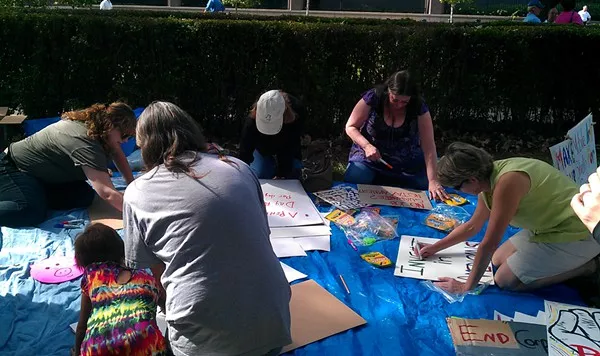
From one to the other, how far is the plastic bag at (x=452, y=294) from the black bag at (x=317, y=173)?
1326 mm

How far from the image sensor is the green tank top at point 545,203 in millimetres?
2666

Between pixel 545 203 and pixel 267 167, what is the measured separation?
207 cm

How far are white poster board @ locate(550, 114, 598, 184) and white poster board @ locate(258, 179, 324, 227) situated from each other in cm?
163

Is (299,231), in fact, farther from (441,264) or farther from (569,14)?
(569,14)

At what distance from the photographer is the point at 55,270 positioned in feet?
9.68

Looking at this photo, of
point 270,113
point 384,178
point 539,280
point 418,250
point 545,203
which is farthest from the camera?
point 384,178

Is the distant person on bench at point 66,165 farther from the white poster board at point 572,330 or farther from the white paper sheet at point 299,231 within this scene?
the white poster board at point 572,330

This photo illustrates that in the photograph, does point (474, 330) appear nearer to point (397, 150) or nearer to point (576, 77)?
point (397, 150)

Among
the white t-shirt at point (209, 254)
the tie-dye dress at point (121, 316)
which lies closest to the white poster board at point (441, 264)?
the white t-shirt at point (209, 254)

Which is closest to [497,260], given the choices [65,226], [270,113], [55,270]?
[270,113]

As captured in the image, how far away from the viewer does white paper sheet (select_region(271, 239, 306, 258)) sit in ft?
10.3

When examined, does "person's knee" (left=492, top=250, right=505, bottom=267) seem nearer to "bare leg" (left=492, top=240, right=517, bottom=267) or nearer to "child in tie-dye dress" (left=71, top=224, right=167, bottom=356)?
"bare leg" (left=492, top=240, right=517, bottom=267)

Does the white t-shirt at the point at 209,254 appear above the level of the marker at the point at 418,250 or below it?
above

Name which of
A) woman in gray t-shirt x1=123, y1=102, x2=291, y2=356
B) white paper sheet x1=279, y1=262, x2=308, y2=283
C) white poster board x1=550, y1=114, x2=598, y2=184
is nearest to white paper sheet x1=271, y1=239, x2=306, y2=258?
white paper sheet x1=279, y1=262, x2=308, y2=283
